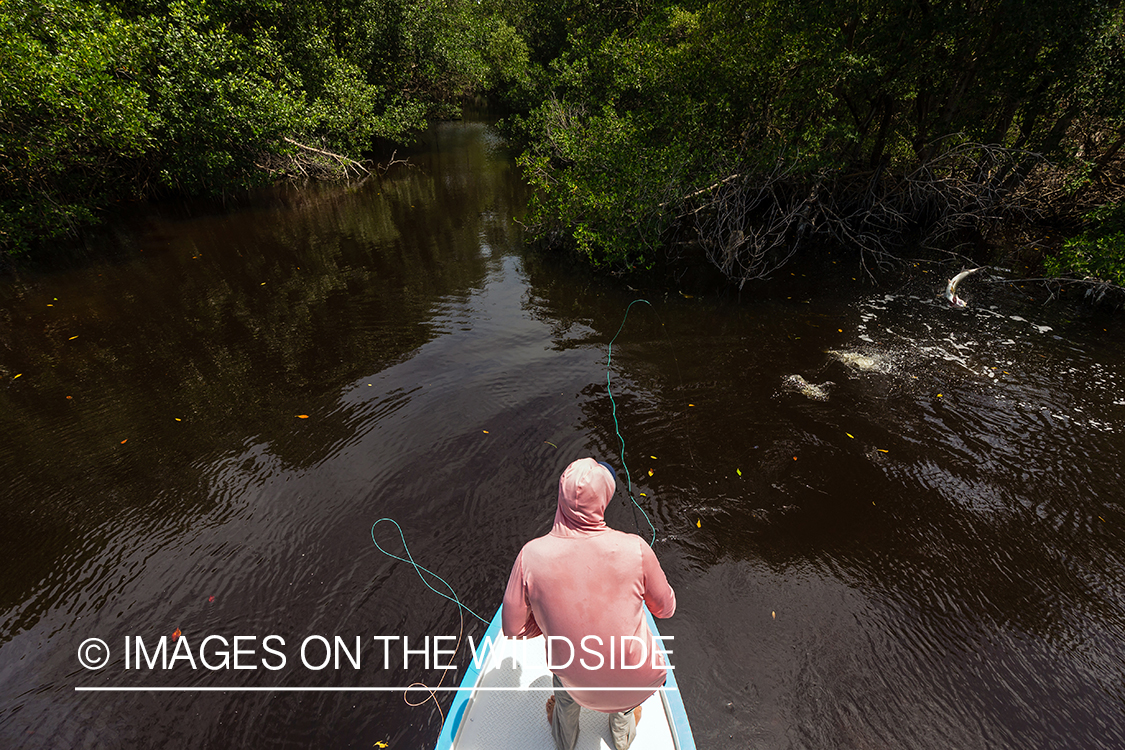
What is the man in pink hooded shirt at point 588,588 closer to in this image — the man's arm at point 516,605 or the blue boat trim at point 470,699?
the man's arm at point 516,605

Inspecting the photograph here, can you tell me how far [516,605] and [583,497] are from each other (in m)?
0.55

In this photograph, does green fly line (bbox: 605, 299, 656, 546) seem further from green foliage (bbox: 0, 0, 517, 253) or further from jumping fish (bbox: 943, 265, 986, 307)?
green foliage (bbox: 0, 0, 517, 253)

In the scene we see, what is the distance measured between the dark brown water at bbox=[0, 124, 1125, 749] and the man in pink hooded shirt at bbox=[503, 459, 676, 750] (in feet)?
5.45

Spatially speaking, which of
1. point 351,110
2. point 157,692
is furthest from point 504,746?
point 351,110

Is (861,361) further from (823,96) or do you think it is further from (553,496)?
(823,96)

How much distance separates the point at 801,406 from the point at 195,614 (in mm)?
6173

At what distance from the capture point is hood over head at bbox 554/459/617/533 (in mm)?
1789

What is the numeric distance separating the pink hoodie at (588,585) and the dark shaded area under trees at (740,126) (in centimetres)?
746

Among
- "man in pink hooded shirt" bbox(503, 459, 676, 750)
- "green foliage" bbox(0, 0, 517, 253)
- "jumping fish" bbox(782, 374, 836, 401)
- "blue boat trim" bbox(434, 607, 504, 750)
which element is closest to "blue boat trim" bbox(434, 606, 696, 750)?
"blue boat trim" bbox(434, 607, 504, 750)

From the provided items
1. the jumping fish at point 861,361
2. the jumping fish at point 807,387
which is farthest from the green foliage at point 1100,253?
the jumping fish at point 807,387

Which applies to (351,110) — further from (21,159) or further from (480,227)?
(21,159)

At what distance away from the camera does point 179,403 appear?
5.79 metres

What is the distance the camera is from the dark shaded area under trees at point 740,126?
25.9ft

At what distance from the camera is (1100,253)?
7.29 meters
